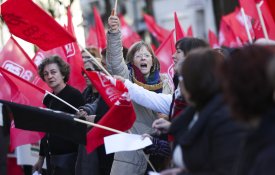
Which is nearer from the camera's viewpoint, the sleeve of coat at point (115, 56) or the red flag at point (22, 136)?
the sleeve of coat at point (115, 56)

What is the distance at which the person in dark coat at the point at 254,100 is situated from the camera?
4094 mm

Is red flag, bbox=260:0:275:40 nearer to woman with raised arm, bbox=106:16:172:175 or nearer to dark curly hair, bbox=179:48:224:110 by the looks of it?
woman with raised arm, bbox=106:16:172:175

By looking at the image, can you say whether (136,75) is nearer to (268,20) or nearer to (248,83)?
(268,20)

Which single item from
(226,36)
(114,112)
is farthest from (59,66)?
(226,36)

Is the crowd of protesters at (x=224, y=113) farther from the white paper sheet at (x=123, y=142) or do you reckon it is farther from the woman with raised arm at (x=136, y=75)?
the woman with raised arm at (x=136, y=75)

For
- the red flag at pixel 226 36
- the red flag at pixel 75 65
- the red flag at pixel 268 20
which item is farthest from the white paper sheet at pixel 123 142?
the red flag at pixel 226 36

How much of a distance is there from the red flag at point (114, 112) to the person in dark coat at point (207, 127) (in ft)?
7.46

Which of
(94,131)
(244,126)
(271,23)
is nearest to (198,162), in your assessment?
(244,126)

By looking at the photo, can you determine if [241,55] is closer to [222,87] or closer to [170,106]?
[222,87]

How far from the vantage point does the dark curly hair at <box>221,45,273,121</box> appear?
409 centimetres

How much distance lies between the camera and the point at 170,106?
6.59 metres

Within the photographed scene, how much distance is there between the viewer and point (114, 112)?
692cm

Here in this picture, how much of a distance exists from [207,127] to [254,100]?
1.59 feet

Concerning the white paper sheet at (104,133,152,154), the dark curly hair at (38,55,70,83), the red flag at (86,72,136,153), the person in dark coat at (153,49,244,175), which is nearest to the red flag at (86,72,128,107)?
the red flag at (86,72,136,153)
